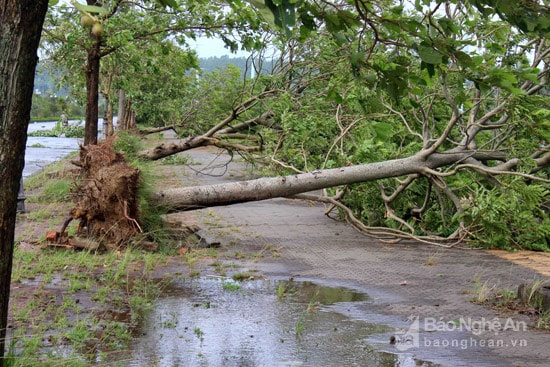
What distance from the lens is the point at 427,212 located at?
482 inches

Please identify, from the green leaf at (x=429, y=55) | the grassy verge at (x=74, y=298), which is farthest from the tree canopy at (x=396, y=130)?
the green leaf at (x=429, y=55)

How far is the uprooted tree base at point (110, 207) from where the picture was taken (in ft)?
32.4

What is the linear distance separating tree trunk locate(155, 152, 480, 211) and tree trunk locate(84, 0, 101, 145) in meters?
3.65

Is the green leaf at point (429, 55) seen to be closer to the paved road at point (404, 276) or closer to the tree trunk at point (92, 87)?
the paved road at point (404, 276)

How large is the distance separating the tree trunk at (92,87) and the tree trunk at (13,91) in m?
8.93

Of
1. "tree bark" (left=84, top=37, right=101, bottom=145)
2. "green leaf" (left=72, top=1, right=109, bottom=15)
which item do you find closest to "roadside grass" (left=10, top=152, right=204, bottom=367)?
"green leaf" (left=72, top=1, right=109, bottom=15)

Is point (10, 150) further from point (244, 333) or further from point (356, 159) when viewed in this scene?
point (356, 159)

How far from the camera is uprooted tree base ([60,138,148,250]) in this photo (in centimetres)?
987

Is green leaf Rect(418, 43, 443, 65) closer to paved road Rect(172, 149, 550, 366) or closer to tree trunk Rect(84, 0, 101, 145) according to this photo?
paved road Rect(172, 149, 550, 366)

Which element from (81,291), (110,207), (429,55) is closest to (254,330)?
(81,291)

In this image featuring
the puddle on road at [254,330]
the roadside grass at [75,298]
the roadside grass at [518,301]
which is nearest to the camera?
the roadside grass at [75,298]

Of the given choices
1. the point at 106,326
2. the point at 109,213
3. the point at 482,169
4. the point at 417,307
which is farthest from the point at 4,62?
the point at 482,169

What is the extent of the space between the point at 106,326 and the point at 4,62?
2958 mm

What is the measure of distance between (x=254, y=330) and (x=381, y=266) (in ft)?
11.6
